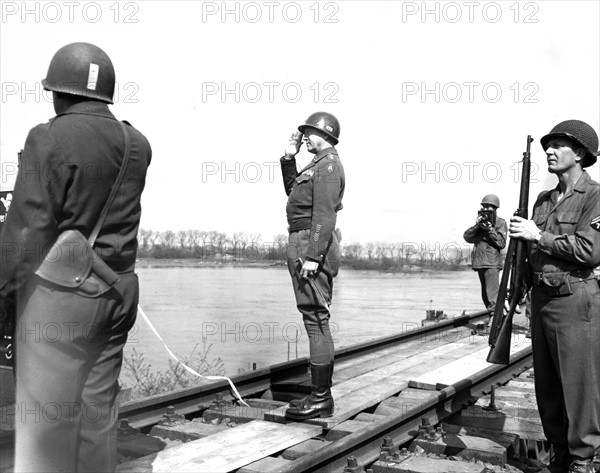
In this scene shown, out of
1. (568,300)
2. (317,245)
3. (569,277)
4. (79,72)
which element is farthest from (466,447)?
(79,72)

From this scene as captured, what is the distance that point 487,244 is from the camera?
36.5 feet

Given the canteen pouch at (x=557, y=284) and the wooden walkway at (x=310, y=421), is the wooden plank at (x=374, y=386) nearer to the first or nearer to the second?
the wooden walkway at (x=310, y=421)

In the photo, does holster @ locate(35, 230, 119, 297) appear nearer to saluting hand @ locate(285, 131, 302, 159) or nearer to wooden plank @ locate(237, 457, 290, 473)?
wooden plank @ locate(237, 457, 290, 473)

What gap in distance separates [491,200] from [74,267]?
9047mm

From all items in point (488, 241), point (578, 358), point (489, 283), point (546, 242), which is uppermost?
point (546, 242)

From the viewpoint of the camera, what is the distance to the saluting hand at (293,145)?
19.0 ft

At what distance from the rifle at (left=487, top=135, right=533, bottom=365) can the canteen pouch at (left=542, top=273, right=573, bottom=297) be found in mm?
301

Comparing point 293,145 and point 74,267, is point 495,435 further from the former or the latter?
point 74,267

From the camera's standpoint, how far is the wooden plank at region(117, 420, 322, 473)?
13.7 ft

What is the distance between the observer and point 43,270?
9.55ft

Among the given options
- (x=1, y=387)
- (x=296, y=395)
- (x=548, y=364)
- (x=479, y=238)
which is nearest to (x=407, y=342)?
(x=479, y=238)

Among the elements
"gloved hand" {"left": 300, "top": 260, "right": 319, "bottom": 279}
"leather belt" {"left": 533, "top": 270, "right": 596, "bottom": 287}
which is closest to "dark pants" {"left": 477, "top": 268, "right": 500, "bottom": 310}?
"gloved hand" {"left": 300, "top": 260, "right": 319, "bottom": 279}

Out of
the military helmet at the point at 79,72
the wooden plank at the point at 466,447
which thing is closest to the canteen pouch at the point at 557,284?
the wooden plank at the point at 466,447

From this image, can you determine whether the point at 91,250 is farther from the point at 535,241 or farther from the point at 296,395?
the point at 296,395
